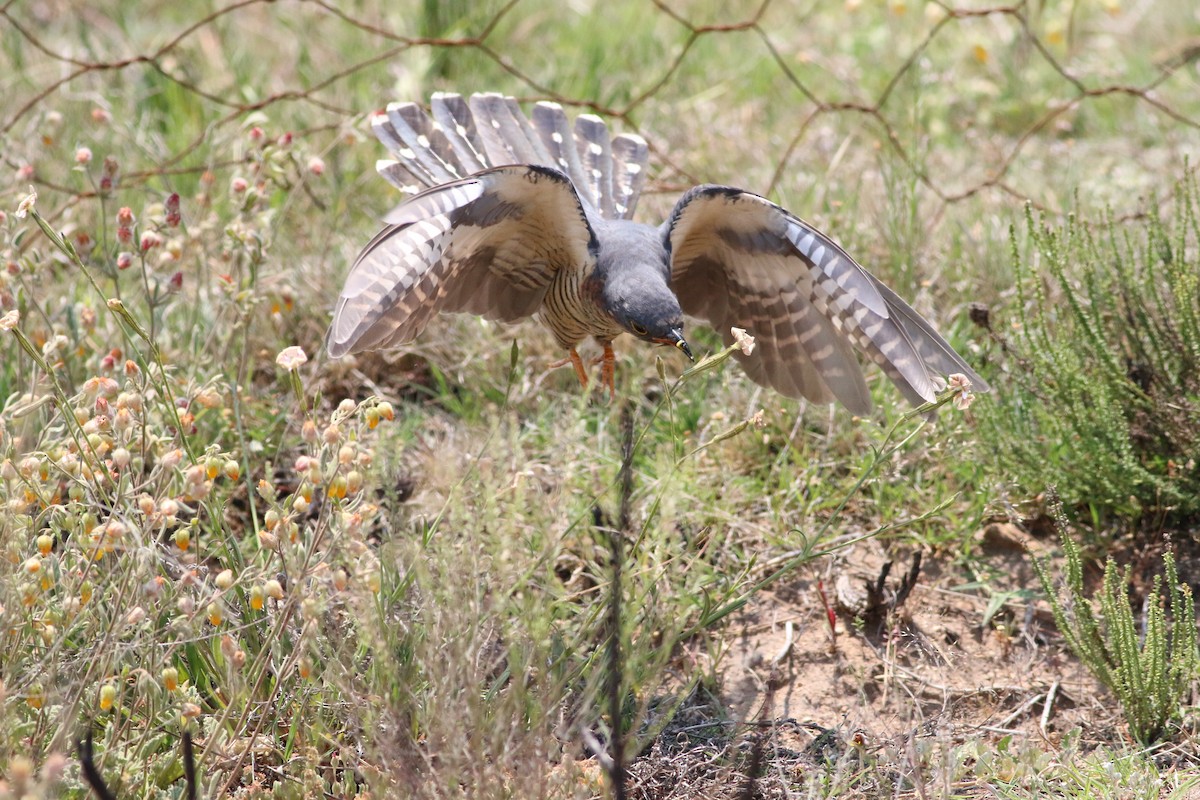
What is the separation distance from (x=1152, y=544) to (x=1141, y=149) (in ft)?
8.89

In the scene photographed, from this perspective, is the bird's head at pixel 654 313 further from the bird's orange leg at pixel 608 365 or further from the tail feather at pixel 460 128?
the tail feather at pixel 460 128

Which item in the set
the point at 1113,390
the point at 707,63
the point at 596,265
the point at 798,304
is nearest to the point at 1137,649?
the point at 1113,390

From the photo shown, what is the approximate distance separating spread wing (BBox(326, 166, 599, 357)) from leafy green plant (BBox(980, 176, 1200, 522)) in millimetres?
1299

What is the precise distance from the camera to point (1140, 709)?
9.20 feet

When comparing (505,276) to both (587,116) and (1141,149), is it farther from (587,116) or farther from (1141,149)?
(1141,149)

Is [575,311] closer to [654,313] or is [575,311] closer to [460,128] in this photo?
[654,313]

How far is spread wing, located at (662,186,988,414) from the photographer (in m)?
3.12

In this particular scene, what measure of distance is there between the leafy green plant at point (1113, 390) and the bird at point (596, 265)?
354 mm

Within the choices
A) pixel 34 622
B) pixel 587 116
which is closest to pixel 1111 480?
pixel 587 116

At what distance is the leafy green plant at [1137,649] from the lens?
2.69 metres

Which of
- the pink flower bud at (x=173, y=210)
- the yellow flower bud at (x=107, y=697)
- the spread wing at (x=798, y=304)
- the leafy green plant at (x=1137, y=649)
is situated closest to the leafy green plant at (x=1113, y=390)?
the spread wing at (x=798, y=304)

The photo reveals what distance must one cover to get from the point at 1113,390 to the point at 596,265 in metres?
1.55

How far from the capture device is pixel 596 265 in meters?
3.56

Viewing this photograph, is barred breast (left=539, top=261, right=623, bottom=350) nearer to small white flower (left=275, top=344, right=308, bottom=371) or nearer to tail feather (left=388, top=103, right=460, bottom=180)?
tail feather (left=388, top=103, right=460, bottom=180)
